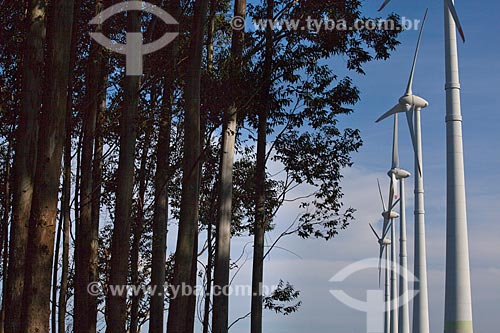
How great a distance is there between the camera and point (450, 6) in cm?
2758

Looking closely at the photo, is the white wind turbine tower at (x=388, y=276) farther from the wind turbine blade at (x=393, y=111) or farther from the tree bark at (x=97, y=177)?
the tree bark at (x=97, y=177)

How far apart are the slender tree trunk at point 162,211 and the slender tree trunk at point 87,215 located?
1496 millimetres

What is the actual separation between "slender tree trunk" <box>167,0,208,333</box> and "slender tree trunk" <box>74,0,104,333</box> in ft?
10.0

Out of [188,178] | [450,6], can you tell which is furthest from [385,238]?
[188,178]

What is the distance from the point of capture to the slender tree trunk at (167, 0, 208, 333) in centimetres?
1383

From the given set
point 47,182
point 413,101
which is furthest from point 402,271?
point 47,182

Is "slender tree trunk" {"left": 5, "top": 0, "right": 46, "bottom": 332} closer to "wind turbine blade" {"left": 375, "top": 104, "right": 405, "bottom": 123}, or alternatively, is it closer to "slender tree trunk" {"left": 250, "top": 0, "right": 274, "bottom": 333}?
"slender tree trunk" {"left": 250, "top": 0, "right": 274, "bottom": 333}

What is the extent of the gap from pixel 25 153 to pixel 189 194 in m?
2.86

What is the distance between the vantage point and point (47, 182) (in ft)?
36.1

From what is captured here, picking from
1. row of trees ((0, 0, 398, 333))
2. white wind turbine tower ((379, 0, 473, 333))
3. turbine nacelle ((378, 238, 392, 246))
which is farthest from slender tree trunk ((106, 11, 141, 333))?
turbine nacelle ((378, 238, 392, 246))

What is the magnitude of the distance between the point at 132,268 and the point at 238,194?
13.1 feet

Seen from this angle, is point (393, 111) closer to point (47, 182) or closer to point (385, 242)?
point (385, 242)

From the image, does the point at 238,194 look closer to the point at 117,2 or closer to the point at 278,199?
the point at 278,199

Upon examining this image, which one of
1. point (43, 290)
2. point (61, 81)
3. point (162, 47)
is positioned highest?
point (162, 47)
